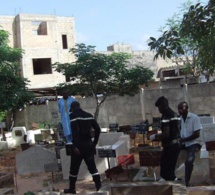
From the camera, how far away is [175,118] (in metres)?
5.88

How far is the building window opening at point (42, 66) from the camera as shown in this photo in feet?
104

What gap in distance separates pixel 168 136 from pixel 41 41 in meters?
25.6

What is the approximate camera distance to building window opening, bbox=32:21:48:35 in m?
30.7

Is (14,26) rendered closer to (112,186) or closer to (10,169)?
(10,169)

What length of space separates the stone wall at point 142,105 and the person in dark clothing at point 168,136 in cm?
853

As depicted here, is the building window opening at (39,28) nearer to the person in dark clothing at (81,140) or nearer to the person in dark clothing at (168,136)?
the person in dark clothing at (81,140)

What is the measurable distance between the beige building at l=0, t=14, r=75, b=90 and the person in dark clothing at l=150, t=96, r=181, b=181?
77.0 ft

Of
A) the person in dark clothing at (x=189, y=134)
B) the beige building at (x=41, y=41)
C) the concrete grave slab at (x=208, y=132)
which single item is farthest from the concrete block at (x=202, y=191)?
the beige building at (x=41, y=41)

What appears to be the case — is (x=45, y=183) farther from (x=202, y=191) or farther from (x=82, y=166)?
(x=202, y=191)

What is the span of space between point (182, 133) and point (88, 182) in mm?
2851

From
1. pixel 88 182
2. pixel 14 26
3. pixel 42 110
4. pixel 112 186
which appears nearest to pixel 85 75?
pixel 88 182

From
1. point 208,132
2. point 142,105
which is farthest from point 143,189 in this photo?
point 142,105

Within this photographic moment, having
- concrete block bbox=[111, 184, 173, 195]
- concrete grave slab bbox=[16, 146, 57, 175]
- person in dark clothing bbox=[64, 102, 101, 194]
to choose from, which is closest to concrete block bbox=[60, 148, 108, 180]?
concrete grave slab bbox=[16, 146, 57, 175]

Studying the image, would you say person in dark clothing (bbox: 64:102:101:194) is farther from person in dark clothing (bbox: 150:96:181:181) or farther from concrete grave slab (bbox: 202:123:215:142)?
concrete grave slab (bbox: 202:123:215:142)
